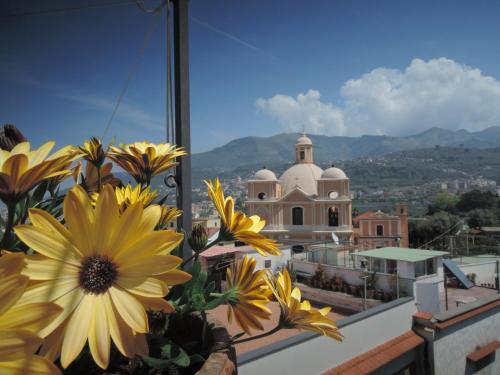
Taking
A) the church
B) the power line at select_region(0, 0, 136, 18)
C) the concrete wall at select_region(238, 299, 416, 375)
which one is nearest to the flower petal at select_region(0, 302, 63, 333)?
the power line at select_region(0, 0, 136, 18)

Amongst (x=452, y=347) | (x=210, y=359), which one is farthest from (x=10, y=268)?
(x=452, y=347)

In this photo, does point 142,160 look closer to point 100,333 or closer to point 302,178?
point 100,333

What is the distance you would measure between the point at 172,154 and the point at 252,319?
0.38 m

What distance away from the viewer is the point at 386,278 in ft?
27.3

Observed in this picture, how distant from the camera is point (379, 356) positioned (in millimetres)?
4352

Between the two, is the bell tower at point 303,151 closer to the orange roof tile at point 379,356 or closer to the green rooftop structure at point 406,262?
the green rooftop structure at point 406,262

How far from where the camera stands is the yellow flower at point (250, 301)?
597 mm

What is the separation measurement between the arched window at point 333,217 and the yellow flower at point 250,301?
21002 mm

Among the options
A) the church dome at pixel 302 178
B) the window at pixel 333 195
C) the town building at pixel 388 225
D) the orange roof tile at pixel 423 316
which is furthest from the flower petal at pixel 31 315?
the church dome at pixel 302 178

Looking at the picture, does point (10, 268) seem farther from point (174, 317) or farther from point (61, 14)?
point (61, 14)

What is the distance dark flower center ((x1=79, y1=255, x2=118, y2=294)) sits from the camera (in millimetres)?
402

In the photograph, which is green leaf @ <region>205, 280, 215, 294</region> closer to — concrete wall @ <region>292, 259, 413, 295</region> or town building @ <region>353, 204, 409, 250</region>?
concrete wall @ <region>292, 259, 413, 295</region>

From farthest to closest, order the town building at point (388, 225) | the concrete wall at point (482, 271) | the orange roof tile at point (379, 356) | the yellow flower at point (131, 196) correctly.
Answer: the town building at point (388, 225), the concrete wall at point (482, 271), the orange roof tile at point (379, 356), the yellow flower at point (131, 196)

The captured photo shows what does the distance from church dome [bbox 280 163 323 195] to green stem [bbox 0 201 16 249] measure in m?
22.8
